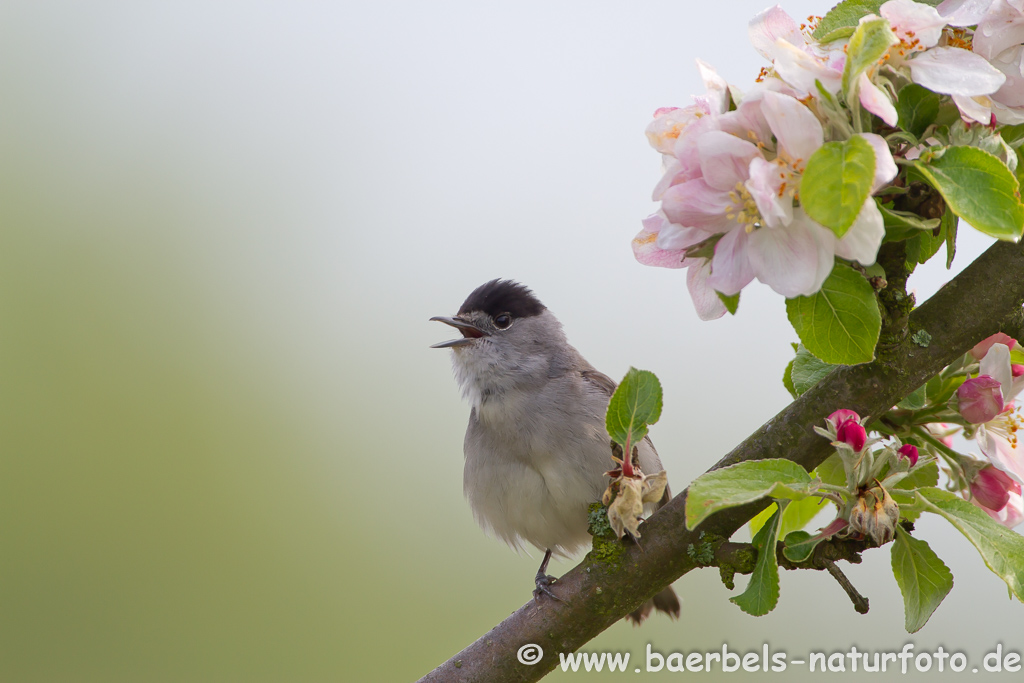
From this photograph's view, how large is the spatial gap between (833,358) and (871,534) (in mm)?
312

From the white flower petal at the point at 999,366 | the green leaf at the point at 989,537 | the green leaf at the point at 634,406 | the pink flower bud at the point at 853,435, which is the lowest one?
the green leaf at the point at 989,537

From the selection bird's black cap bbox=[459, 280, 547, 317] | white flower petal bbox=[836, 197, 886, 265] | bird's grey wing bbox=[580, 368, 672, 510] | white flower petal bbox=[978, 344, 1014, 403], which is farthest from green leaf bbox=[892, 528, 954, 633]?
bird's black cap bbox=[459, 280, 547, 317]

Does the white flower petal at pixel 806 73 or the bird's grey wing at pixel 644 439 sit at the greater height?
the white flower petal at pixel 806 73

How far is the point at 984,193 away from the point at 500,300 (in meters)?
3.29

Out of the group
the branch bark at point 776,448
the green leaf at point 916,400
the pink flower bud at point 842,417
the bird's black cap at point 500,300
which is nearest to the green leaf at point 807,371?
the branch bark at point 776,448

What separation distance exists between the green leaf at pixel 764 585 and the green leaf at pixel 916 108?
698 millimetres

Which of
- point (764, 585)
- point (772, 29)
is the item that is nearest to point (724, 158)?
point (772, 29)

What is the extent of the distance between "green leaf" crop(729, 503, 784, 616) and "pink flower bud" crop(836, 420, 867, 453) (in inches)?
7.4

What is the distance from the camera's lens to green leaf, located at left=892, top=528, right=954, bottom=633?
4.90 ft

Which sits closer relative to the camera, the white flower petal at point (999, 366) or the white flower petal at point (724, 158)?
the white flower petal at point (724, 158)

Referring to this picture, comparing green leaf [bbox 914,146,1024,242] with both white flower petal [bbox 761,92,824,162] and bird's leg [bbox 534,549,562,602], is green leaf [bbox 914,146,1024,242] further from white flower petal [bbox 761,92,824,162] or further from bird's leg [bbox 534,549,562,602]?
bird's leg [bbox 534,549,562,602]

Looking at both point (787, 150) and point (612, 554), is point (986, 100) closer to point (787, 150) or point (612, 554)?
point (787, 150)

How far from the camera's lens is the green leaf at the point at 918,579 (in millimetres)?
1492

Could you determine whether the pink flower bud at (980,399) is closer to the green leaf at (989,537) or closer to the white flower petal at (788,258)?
the green leaf at (989,537)
